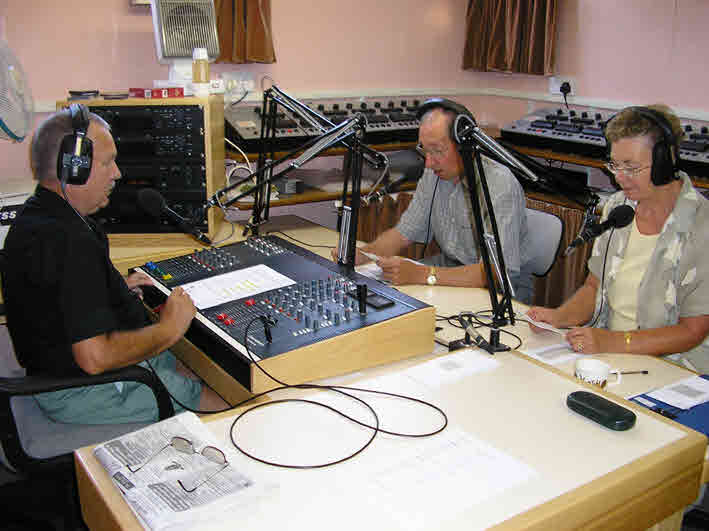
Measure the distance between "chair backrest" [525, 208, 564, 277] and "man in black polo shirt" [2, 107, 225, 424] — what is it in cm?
129

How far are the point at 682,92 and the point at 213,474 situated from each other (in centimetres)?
332

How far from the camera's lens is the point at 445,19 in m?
4.39

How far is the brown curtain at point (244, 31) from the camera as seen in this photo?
3.41 meters

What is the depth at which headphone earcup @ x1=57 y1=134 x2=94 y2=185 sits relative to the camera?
1509 mm

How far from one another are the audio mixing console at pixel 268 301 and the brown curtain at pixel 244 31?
71.4 inches

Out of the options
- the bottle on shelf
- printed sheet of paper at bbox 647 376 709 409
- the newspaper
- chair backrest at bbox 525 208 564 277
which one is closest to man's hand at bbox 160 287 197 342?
the newspaper

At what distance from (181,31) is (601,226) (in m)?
1.91

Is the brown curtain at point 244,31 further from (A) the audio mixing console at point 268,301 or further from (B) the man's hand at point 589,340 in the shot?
(B) the man's hand at point 589,340

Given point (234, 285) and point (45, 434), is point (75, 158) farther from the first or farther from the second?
point (45, 434)

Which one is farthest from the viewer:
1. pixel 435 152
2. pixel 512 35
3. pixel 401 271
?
pixel 512 35

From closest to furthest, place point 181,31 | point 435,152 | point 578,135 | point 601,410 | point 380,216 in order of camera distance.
Answer: point 601,410
point 435,152
point 181,31
point 578,135
point 380,216

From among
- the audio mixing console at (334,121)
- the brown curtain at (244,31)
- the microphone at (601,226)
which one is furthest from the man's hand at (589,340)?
the brown curtain at (244,31)

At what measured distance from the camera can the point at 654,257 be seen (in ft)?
5.80

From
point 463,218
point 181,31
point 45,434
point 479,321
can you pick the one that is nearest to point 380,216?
point 463,218
